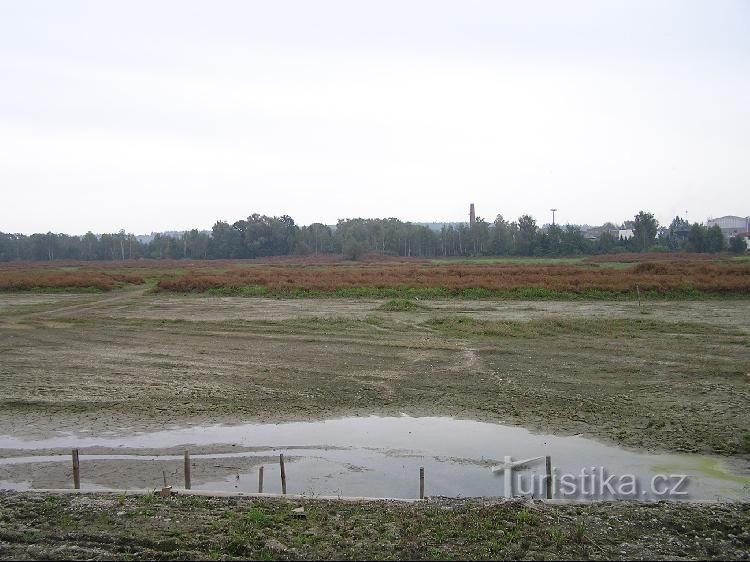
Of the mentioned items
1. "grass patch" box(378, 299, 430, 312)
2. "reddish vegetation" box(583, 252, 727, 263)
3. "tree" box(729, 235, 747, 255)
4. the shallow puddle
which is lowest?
the shallow puddle

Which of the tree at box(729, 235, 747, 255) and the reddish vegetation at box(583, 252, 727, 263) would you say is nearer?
the reddish vegetation at box(583, 252, 727, 263)

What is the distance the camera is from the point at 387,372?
17.0 m

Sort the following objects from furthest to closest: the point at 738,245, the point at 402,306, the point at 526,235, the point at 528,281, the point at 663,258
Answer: the point at 526,235, the point at 738,245, the point at 663,258, the point at 528,281, the point at 402,306

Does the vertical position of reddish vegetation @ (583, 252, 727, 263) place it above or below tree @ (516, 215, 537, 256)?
below

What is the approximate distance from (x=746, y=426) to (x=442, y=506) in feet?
22.6

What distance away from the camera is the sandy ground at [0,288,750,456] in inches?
509

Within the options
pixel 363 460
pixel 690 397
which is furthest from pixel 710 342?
pixel 363 460

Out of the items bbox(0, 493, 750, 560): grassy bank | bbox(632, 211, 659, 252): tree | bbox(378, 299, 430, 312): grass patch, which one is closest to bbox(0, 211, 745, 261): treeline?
bbox(632, 211, 659, 252): tree

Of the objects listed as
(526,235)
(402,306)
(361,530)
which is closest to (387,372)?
(361,530)

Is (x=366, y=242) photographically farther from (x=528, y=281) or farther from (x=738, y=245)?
(x=528, y=281)

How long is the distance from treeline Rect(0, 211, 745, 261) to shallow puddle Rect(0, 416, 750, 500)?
84.4 meters

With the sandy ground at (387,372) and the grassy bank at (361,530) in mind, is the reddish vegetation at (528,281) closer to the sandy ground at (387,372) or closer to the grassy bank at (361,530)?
the sandy ground at (387,372)

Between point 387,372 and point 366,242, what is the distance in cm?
9756

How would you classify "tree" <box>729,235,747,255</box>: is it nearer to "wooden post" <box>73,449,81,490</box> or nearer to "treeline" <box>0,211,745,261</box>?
"treeline" <box>0,211,745,261</box>
